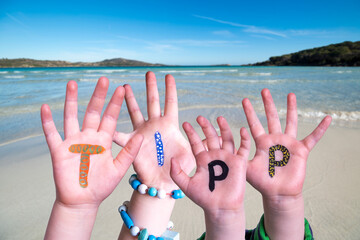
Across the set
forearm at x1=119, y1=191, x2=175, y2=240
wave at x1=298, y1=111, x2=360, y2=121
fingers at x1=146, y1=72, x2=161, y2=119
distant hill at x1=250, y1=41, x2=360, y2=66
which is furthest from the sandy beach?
distant hill at x1=250, y1=41, x2=360, y2=66

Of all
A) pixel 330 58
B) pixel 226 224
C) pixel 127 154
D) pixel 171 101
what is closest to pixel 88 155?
pixel 127 154

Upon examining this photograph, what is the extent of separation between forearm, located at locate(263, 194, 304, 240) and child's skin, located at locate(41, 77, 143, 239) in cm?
65

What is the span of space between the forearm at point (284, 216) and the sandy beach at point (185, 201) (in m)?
1.05

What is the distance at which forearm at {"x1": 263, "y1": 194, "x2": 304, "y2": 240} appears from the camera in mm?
1078

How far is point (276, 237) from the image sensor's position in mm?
1129

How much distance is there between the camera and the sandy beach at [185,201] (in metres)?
2.05

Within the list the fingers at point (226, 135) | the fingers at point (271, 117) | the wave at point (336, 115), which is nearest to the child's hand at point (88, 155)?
the fingers at point (226, 135)

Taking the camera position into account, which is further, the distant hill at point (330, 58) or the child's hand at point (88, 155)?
the distant hill at point (330, 58)

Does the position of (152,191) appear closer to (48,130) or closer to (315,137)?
(48,130)

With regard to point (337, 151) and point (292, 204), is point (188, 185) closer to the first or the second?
point (292, 204)

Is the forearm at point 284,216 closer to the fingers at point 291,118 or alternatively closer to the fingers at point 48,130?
the fingers at point 291,118

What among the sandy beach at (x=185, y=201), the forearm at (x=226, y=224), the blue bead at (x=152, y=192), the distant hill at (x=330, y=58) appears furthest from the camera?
the distant hill at (x=330, y=58)

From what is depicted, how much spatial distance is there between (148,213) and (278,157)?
0.68 m

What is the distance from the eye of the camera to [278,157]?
3.71ft
